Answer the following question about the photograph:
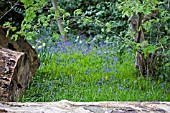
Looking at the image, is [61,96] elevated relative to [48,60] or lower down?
lower down

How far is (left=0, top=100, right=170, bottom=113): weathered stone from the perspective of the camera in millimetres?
2779

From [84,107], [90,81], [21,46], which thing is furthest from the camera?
[90,81]

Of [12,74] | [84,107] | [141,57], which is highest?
[141,57]

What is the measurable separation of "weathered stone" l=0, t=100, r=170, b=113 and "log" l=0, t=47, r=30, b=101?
44cm

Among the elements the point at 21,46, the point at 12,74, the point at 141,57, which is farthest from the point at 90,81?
the point at 12,74

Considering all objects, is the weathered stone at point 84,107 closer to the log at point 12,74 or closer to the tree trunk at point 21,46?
the log at point 12,74

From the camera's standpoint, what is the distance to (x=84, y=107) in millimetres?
2932

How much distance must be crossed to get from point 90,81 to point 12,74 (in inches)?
56.9

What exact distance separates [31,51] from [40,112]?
1.87 m

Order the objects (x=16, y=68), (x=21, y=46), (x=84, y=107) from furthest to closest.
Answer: (x=21, y=46) → (x=16, y=68) → (x=84, y=107)

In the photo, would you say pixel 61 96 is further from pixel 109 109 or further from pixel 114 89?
pixel 109 109

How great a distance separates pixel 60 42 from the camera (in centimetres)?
715

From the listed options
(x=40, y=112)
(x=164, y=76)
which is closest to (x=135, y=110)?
(x=40, y=112)

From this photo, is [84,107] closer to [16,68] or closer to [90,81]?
[16,68]
